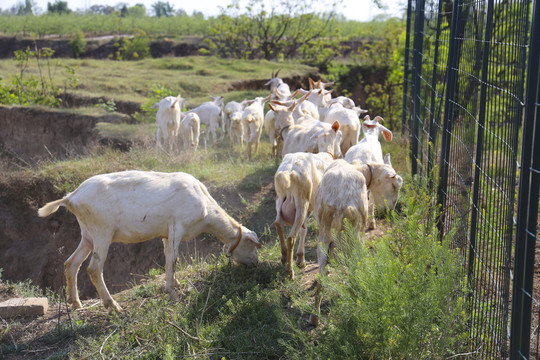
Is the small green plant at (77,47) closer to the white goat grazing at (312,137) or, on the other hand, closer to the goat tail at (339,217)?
the white goat grazing at (312,137)

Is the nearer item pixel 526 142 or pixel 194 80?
pixel 526 142

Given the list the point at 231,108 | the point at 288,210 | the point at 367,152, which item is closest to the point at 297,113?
the point at 367,152

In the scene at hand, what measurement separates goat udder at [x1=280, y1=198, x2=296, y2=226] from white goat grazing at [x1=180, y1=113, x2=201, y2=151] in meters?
7.02

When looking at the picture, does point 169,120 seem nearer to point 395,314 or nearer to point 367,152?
point 367,152

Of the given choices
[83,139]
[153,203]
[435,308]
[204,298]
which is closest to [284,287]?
[204,298]

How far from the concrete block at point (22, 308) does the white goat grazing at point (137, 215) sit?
12.5 inches

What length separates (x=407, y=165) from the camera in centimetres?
955

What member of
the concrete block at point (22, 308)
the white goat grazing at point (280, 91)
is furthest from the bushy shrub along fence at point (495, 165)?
the white goat grazing at point (280, 91)

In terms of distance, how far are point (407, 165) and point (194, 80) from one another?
13.2 metres

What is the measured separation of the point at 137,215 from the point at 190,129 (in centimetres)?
736

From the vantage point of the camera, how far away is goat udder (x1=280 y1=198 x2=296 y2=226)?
6.10 m

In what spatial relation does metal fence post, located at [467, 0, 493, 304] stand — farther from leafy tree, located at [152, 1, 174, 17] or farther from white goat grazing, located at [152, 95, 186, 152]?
leafy tree, located at [152, 1, 174, 17]

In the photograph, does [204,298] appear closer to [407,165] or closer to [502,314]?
[502,314]

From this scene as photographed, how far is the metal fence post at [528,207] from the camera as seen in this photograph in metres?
2.69
